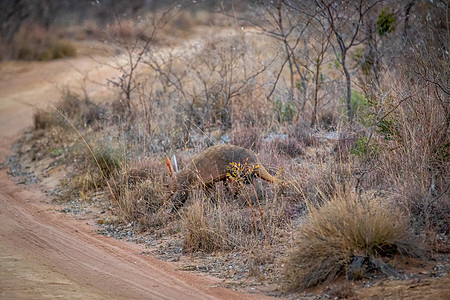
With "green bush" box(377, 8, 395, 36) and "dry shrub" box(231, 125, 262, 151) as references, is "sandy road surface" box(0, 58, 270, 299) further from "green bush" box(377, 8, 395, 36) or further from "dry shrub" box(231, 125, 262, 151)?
"green bush" box(377, 8, 395, 36)

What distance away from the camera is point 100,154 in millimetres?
7434

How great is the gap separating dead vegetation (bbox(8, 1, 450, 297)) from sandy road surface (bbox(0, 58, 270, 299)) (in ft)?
1.60

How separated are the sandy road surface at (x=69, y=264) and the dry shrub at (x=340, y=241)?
0.54m

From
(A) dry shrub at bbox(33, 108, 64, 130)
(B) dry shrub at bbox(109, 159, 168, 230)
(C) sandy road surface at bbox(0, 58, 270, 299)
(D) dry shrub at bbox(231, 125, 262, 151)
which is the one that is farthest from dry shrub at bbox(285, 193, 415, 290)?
(A) dry shrub at bbox(33, 108, 64, 130)

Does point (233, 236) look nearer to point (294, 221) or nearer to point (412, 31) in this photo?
point (294, 221)

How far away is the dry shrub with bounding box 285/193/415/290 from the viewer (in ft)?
13.2

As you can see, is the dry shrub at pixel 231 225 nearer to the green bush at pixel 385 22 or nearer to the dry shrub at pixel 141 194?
the dry shrub at pixel 141 194

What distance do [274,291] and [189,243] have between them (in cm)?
134

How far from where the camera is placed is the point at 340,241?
4.05 meters

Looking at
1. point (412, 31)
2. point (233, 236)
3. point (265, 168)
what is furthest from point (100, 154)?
point (412, 31)

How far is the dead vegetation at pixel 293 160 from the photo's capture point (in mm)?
4199

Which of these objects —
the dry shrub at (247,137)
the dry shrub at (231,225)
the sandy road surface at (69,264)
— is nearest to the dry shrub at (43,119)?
the sandy road surface at (69,264)

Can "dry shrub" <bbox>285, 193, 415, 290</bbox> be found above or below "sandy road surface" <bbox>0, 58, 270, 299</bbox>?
above

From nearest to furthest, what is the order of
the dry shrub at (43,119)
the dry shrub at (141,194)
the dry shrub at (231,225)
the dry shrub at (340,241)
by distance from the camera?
the dry shrub at (340,241) < the dry shrub at (231,225) < the dry shrub at (141,194) < the dry shrub at (43,119)
